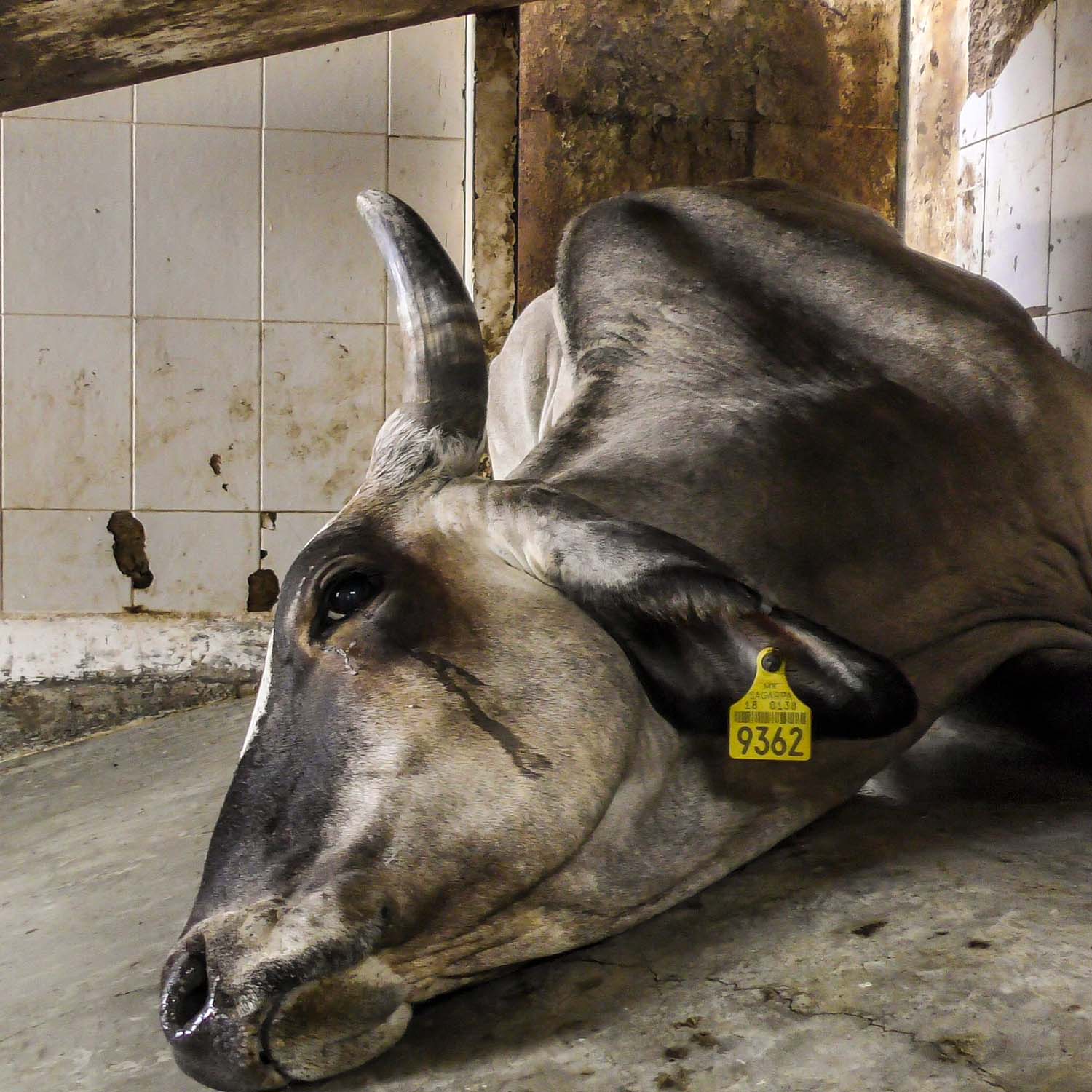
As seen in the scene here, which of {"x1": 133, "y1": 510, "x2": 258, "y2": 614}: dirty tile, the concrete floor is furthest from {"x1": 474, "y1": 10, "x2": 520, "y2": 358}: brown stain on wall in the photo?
the concrete floor

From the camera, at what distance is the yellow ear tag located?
134cm

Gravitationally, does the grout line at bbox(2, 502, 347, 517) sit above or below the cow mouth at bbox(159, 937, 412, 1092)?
above

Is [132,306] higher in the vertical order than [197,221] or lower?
lower

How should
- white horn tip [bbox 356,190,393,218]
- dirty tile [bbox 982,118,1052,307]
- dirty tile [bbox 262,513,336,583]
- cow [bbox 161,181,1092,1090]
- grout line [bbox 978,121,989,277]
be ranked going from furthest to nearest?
1. dirty tile [bbox 262,513,336,583]
2. grout line [bbox 978,121,989,277]
3. dirty tile [bbox 982,118,1052,307]
4. white horn tip [bbox 356,190,393,218]
5. cow [bbox 161,181,1092,1090]

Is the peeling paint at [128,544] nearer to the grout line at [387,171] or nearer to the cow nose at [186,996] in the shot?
the grout line at [387,171]

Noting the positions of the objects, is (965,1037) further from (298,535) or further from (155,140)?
(155,140)

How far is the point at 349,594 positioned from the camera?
4.48ft

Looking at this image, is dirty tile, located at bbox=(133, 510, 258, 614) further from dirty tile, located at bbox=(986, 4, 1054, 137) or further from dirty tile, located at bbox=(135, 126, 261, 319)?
dirty tile, located at bbox=(986, 4, 1054, 137)

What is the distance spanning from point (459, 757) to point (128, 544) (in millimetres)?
2775

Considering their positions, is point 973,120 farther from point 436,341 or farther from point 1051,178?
point 436,341

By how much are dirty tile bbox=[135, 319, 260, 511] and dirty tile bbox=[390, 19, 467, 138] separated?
2.81 ft

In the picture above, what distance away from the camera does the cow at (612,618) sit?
1219mm

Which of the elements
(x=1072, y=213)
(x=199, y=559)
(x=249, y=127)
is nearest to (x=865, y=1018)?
(x=1072, y=213)

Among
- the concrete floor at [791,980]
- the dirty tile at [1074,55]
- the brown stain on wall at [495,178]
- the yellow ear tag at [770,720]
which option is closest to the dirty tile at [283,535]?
the brown stain on wall at [495,178]
